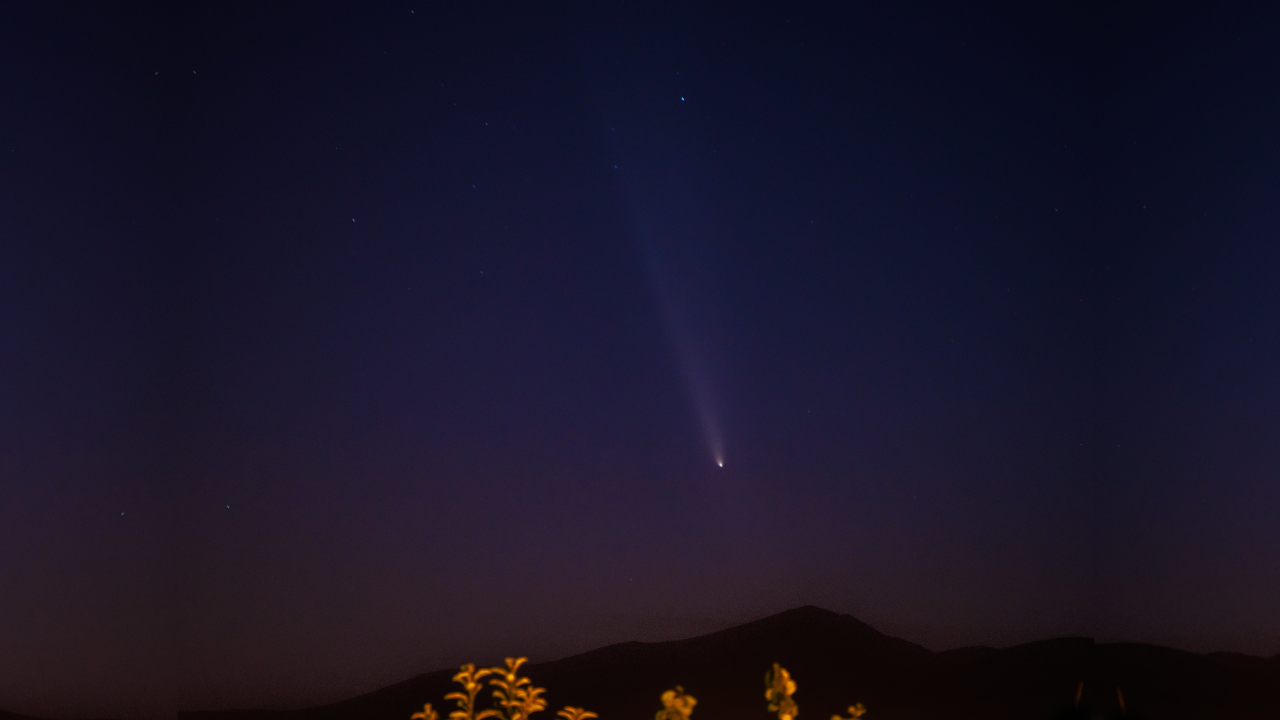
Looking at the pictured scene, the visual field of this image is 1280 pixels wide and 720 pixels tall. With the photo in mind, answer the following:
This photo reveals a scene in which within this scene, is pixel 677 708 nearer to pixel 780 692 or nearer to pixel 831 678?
pixel 780 692

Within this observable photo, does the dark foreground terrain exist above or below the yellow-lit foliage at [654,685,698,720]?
below

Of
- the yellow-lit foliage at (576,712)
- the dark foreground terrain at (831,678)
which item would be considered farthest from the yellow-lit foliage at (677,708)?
the dark foreground terrain at (831,678)

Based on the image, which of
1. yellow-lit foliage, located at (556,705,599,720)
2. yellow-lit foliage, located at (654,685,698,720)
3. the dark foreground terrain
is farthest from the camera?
the dark foreground terrain

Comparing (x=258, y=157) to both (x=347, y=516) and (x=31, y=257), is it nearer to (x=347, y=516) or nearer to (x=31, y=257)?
(x=31, y=257)

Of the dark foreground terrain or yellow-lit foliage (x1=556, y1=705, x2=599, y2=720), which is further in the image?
the dark foreground terrain

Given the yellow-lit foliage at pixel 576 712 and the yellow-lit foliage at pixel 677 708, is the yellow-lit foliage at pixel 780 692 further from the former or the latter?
the yellow-lit foliage at pixel 576 712

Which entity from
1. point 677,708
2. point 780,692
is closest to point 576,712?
point 677,708

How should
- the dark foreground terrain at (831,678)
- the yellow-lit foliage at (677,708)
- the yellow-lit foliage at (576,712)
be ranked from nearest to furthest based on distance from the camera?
the yellow-lit foliage at (677,708)
the yellow-lit foliage at (576,712)
the dark foreground terrain at (831,678)

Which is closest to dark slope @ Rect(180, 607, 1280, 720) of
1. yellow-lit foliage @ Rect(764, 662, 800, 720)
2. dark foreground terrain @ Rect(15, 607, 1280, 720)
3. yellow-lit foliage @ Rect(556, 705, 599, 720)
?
dark foreground terrain @ Rect(15, 607, 1280, 720)

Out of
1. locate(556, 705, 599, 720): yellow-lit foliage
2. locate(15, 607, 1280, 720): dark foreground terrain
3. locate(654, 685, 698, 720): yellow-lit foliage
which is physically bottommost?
locate(15, 607, 1280, 720): dark foreground terrain

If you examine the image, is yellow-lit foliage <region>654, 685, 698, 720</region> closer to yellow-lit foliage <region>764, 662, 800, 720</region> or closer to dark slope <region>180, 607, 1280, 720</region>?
yellow-lit foliage <region>764, 662, 800, 720</region>

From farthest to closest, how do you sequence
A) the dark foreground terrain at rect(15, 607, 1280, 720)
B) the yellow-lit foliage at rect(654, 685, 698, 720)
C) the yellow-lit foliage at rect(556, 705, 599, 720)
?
the dark foreground terrain at rect(15, 607, 1280, 720) → the yellow-lit foliage at rect(556, 705, 599, 720) → the yellow-lit foliage at rect(654, 685, 698, 720)
